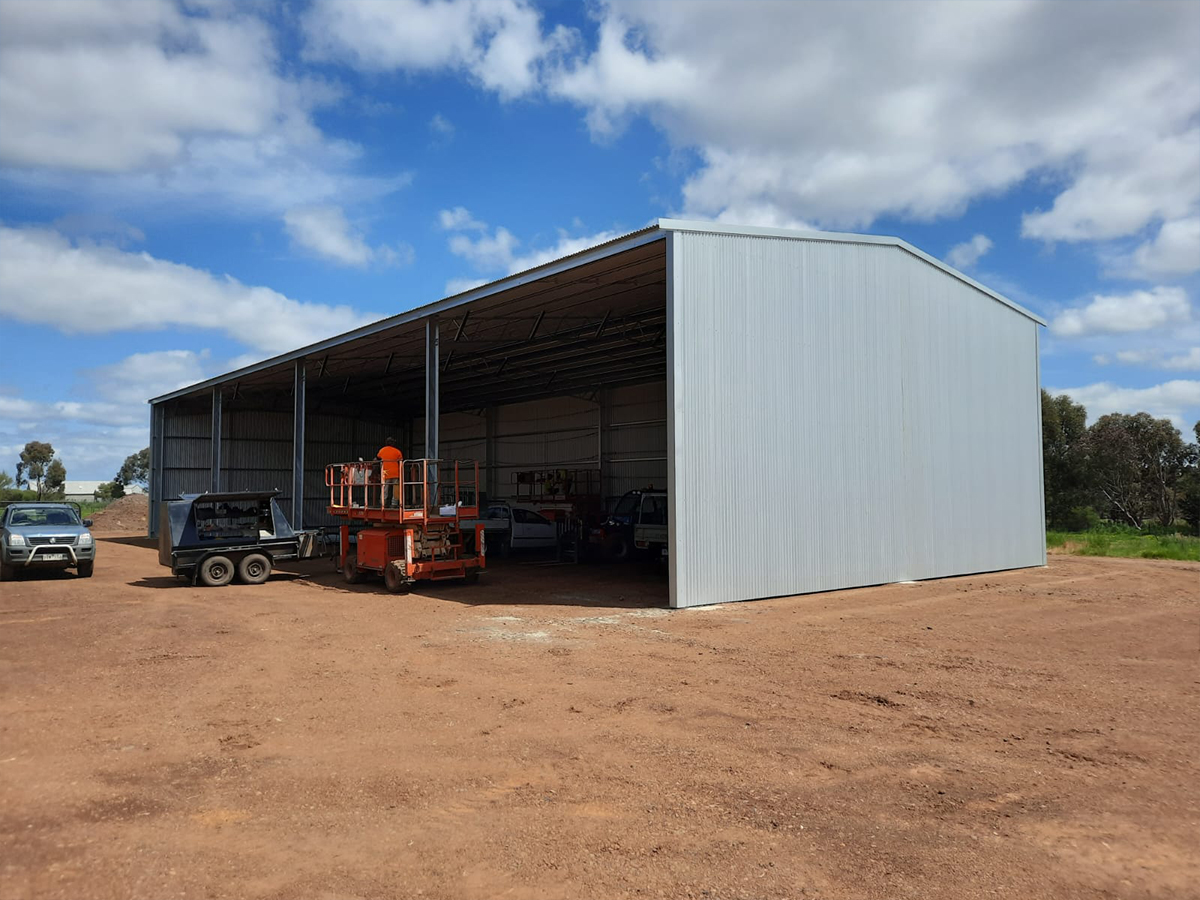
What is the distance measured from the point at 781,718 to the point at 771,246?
10032 mm

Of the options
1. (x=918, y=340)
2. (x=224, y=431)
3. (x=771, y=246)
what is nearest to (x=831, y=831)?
(x=771, y=246)

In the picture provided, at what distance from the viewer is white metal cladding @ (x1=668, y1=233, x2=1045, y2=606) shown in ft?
44.0

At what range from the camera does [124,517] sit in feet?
147

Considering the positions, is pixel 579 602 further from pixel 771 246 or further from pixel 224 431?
pixel 224 431

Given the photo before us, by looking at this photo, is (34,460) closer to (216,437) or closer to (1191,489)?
(216,437)

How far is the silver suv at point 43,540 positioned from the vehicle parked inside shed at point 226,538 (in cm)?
237

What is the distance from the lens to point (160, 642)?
10328mm

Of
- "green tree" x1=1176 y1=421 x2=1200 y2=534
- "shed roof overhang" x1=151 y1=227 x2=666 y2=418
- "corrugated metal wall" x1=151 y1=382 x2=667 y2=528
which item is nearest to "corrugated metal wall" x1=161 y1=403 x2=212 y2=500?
"corrugated metal wall" x1=151 y1=382 x2=667 y2=528

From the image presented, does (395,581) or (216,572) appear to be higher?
(216,572)

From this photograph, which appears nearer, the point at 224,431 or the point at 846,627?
the point at 846,627

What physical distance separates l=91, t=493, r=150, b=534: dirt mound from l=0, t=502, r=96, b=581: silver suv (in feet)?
88.1

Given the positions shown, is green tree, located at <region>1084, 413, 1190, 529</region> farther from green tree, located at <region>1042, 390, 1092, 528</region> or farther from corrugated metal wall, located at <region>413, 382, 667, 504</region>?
corrugated metal wall, located at <region>413, 382, 667, 504</region>

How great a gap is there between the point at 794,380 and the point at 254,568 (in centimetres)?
1144

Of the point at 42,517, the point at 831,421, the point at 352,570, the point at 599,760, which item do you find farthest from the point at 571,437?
the point at 599,760
